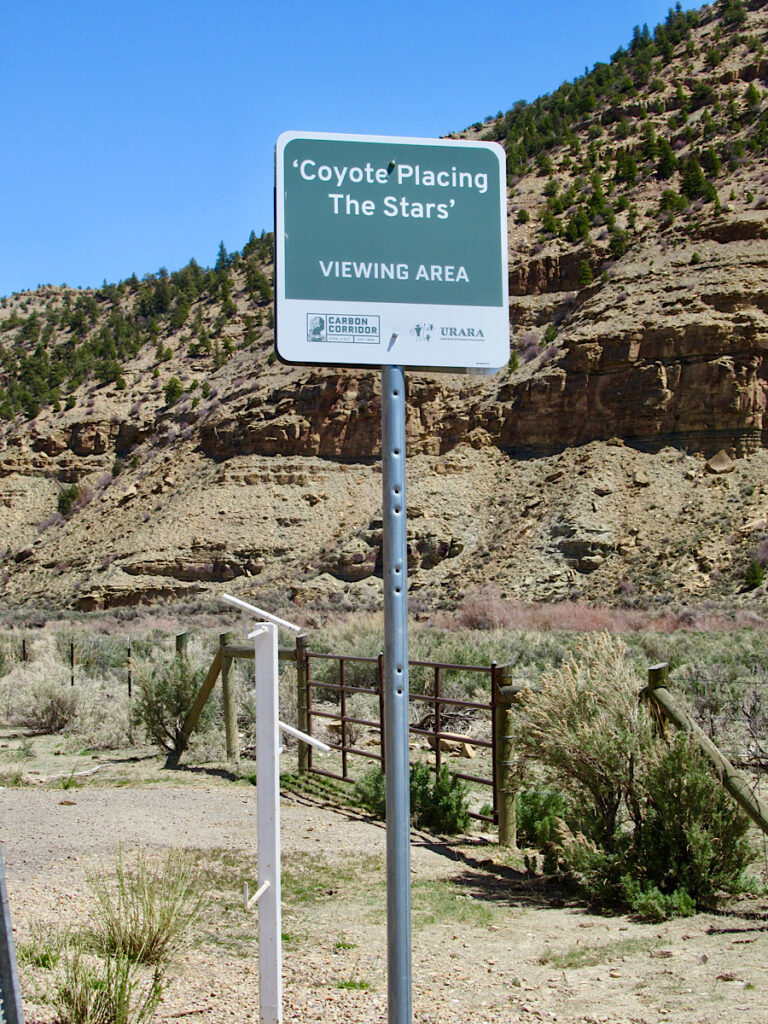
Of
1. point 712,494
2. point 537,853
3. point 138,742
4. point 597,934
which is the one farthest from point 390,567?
point 712,494

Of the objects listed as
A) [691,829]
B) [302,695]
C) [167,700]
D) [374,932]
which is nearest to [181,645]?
Result: [167,700]

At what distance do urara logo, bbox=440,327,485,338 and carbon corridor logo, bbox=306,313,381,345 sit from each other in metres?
0.20

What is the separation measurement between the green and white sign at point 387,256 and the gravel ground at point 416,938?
2911 millimetres

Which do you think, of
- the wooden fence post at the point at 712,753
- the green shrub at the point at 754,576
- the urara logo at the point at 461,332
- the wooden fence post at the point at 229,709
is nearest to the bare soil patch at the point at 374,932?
the wooden fence post at the point at 712,753

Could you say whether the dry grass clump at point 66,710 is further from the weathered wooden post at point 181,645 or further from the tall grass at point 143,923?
the tall grass at point 143,923

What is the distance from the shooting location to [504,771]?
25.6 ft

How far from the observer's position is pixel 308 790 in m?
9.96

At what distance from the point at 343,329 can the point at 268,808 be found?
4.43ft

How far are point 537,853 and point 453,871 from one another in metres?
0.95

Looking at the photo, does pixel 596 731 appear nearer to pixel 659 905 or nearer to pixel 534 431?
pixel 659 905

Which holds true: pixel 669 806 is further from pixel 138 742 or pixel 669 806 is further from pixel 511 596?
pixel 511 596

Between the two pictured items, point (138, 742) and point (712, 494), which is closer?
point (138, 742)

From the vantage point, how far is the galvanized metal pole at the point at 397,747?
8.86 feet

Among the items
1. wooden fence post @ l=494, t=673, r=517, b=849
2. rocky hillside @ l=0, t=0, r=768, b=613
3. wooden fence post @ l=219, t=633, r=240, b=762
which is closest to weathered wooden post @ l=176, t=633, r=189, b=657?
wooden fence post @ l=219, t=633, r=240, b=762
